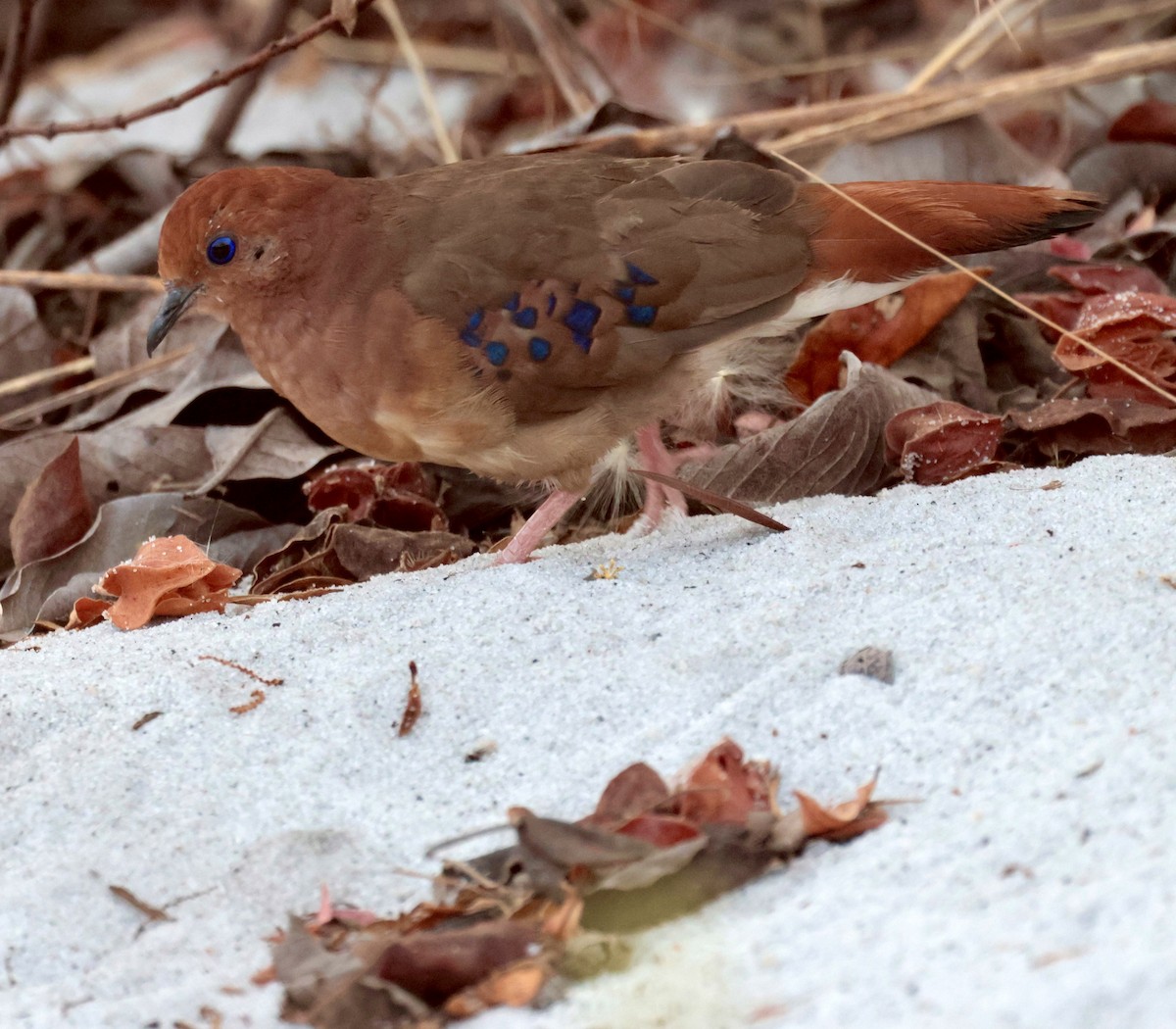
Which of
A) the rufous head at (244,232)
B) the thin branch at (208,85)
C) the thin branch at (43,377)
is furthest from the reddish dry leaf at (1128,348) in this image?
the thin branch at (43,377)

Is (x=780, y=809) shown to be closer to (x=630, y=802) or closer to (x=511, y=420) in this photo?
(x=630, y=802)

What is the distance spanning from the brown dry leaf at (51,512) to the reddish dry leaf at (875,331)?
166 cm

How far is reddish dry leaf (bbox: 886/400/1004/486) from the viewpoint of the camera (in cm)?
301

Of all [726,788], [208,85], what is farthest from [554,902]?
[208,85]

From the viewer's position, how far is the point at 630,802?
1873mm

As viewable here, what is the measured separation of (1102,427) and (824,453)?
554 mm

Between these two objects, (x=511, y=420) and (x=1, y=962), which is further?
(x=511, y=420)

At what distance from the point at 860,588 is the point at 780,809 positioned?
0.63 meters

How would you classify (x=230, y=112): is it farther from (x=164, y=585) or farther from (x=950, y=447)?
(x=950, y=447)

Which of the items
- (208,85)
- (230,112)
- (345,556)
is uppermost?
(208,85)

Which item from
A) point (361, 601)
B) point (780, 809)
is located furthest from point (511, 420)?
point (780, 809)

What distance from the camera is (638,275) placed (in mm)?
2893

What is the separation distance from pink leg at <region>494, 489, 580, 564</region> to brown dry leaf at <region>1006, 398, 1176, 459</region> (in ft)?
3.12

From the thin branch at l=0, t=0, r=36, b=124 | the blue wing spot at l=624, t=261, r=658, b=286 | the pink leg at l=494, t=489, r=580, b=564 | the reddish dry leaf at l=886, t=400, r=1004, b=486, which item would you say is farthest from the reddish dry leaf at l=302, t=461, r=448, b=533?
the thin branch at l=0, t=0, r=36, b=124
